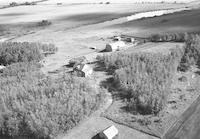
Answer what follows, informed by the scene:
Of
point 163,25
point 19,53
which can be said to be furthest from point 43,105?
point 163,25

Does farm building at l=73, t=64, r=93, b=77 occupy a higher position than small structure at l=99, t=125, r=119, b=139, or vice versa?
farm building at l=73, t=64, r=93, b=77

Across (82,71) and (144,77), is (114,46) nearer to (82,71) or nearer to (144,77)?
(82,71)

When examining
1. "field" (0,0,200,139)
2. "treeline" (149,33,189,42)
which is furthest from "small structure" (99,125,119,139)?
"treeline" (149,33,189,42)

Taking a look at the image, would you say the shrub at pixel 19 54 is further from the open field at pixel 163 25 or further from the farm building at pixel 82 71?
the open field at pixel 163 25

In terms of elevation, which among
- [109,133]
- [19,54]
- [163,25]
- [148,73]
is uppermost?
[163,25]

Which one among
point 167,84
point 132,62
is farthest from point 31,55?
point 167,84

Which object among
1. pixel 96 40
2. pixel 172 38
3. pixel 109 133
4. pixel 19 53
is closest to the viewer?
pixel 109 133

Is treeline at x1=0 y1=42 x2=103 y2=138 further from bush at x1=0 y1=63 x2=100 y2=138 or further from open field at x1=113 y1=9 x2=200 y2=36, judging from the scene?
open field at x1=113 y1=9 x2=200 y2=36
